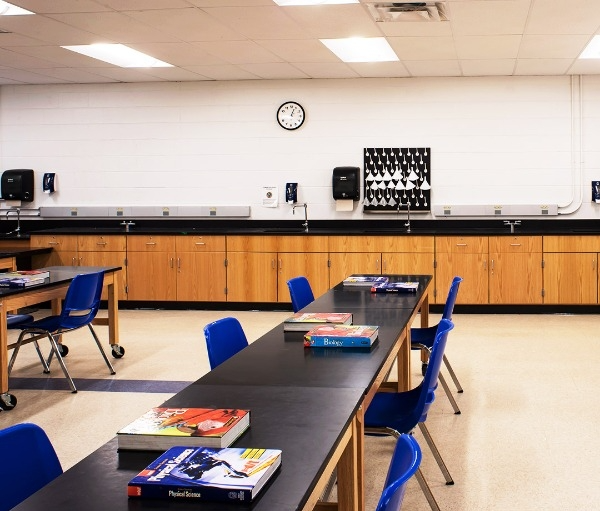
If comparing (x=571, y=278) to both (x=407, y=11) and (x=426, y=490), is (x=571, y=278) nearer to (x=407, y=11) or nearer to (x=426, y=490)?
(x=407, y=11)

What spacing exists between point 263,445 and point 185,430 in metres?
0.20

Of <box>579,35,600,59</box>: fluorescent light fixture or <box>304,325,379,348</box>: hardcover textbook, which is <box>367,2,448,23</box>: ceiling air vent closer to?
<box>579,35,600,59</box>: fluorescent light fixture

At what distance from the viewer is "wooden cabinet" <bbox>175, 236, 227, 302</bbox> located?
916 cm

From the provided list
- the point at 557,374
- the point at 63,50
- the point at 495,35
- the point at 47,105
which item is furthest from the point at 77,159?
the point at 557,374

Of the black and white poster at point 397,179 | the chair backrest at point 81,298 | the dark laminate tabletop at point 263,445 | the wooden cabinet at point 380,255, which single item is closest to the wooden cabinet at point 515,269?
the wooden cabinet at point 380,255

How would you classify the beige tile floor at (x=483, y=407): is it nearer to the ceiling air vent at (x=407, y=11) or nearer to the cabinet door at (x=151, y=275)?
the cabinet door at (x=151, y=275)

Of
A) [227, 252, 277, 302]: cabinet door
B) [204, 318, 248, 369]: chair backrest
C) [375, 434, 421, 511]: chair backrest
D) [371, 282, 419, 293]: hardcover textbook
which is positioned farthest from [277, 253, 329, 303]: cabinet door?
[375, 434, 421, 511]: chair backrest

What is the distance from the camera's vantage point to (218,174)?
9.68 metres

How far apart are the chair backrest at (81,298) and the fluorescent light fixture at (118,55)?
2683 mm

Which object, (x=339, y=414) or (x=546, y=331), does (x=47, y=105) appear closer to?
(x=546, y=331)

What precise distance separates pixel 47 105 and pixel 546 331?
256 inches

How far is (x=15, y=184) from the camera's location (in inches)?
387

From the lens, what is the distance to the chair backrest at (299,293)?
16.5 ft

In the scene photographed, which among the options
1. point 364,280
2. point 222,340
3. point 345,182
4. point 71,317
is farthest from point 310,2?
point 345,182
